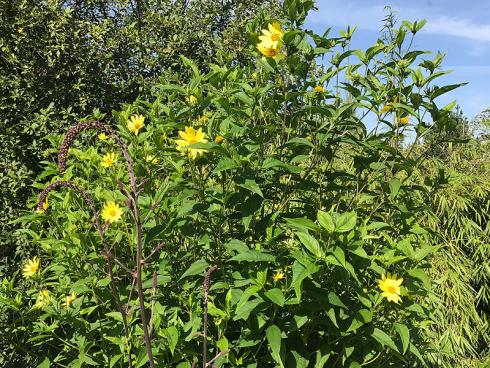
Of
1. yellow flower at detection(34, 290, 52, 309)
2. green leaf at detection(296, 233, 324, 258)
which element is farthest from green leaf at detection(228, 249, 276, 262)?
yellow flower at detection(34, 290, 52, 309)

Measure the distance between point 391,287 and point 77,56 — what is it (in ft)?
11.7

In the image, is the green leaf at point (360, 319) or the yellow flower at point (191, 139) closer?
the green leaf at point (360, 319)

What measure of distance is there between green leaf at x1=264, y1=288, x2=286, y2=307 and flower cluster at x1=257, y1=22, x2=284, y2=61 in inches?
33.8

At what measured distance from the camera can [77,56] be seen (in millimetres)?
4199

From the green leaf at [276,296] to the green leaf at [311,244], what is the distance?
0.55ft

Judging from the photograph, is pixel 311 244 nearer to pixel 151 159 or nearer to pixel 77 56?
pixel 151 159

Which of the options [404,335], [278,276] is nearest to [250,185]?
[278,276]

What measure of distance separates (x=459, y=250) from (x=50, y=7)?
12.8ft

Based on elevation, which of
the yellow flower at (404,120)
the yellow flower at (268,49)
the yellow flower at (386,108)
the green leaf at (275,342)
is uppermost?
the yellow flower at (268,49)

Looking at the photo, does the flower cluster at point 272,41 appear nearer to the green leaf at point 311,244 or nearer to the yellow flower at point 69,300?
the green leaf at point 311,244

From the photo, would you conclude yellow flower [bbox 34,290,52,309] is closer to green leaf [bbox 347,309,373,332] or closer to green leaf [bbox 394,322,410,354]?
green leaf [bbox 347,309,373,332]

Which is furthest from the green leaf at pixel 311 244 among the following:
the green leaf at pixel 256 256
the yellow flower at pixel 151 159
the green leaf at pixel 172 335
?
the yellow flower at pixel 151 159

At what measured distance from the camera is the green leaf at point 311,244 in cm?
146

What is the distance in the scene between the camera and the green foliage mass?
382 centimetres
